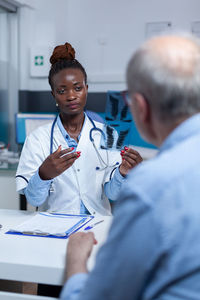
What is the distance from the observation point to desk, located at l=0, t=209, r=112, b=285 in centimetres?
100

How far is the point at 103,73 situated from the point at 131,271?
3.74 metres

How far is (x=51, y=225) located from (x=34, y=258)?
29cm

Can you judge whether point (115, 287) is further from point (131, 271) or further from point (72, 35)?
point (72, 35)

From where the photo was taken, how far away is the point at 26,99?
4.24 metres

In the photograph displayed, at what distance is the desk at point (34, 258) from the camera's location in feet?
3.28

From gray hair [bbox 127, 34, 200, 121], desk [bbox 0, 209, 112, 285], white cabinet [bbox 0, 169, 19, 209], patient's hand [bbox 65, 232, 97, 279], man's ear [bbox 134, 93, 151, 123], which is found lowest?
white cabinet [bbox 0, 169, 19, 209]

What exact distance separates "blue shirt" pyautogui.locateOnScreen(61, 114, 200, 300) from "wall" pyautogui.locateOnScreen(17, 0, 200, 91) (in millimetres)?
3563

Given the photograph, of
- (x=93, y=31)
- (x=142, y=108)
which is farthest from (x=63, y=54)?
(x=93, y=31)

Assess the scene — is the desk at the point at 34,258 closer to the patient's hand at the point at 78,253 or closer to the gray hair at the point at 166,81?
the patient's hand at the point at 78,253

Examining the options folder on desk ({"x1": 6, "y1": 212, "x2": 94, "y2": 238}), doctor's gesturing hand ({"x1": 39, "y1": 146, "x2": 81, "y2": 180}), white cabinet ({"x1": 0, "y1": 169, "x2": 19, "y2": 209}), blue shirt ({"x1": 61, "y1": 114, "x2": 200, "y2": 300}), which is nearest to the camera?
blue shirt ({"x1": 61, "y1": 114, "x2": 200, "y2": 300})

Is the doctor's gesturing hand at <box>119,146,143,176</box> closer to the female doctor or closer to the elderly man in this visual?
the female doctor

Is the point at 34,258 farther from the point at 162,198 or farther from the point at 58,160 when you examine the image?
the point at 162,198

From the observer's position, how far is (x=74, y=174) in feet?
5.47

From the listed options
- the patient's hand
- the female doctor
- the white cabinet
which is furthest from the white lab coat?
the white cabinet
